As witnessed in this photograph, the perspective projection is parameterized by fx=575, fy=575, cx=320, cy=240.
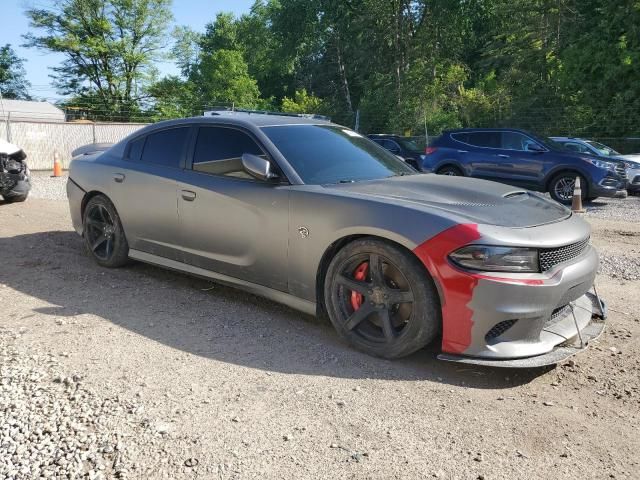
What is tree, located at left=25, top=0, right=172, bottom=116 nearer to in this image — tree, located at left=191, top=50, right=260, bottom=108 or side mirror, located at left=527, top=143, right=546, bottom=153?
tree, located at left=191, top=50, right=260, bottom=108

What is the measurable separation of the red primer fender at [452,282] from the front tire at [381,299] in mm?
98

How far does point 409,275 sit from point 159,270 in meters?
3.28

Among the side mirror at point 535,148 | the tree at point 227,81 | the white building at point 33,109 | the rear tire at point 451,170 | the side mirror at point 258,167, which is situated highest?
the tree at point 227,81

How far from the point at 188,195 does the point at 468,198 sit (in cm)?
231

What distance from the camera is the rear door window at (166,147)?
513 cm

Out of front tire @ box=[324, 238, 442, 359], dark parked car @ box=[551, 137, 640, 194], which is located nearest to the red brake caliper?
front tire @ box=[324, 238, 442, 359]

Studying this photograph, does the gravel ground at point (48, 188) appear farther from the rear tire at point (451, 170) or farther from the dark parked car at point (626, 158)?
the dark parked car at point (626, 158)

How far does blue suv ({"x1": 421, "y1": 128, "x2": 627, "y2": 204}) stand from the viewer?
40.0ft

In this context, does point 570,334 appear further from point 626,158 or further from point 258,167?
point 626,158

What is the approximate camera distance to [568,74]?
2370cm

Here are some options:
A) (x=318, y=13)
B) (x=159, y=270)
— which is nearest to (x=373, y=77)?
(x=318, y=13)

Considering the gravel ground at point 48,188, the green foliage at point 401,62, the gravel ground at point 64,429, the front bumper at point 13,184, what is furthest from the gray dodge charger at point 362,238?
the green foliage at point 401,62

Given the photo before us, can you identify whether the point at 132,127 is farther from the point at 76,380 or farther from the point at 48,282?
the point at 76,380

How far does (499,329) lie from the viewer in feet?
11.0
